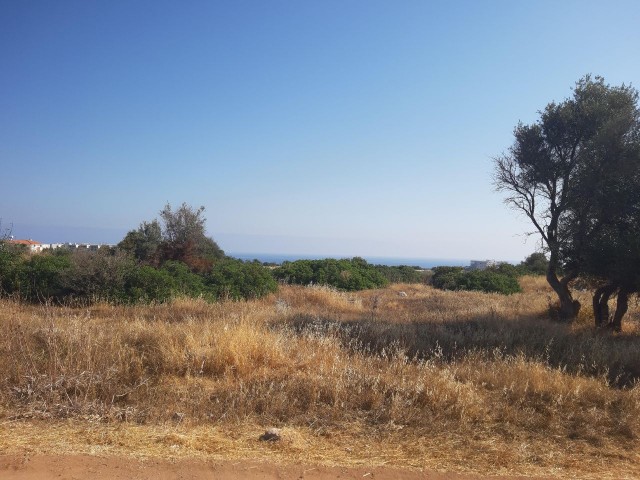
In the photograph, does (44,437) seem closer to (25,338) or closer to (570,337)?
(25,338)

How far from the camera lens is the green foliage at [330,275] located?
80.9 ft

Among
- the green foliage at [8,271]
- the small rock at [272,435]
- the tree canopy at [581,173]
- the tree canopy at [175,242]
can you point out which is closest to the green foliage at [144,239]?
the tree canopy at [175,242]

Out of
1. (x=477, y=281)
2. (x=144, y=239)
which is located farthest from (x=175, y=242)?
(x=477, y=281)

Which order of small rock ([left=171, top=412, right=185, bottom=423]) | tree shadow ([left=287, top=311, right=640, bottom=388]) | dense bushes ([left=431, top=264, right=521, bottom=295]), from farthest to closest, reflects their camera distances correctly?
dense bushes ([left=431, top=264, right=521, bottom=295])
tree shadow ([left=287, top=311, right=640, bottom=388])
small rock ([left=171, top=412, right=185, bottom=423])

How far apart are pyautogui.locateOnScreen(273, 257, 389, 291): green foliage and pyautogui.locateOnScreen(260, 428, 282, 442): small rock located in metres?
18.3

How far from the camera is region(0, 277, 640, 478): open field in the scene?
489cm

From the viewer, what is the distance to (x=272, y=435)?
5.09 meters

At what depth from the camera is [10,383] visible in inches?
251

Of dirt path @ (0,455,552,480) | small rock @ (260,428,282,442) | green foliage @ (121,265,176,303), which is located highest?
green foliage @ (121,265,176,303)

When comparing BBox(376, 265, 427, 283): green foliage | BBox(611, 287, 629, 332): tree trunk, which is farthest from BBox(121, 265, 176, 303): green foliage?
BBox(376, 265, 427, 283): green foliage

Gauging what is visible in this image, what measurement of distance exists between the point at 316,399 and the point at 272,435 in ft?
3.86

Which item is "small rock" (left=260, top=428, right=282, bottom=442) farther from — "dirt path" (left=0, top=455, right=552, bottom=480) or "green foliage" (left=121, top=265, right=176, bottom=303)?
"green foliage" (left=121, top=265, right=176, bottom=303)

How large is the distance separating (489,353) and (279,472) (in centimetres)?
540

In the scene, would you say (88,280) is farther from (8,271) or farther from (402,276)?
(402,276)
